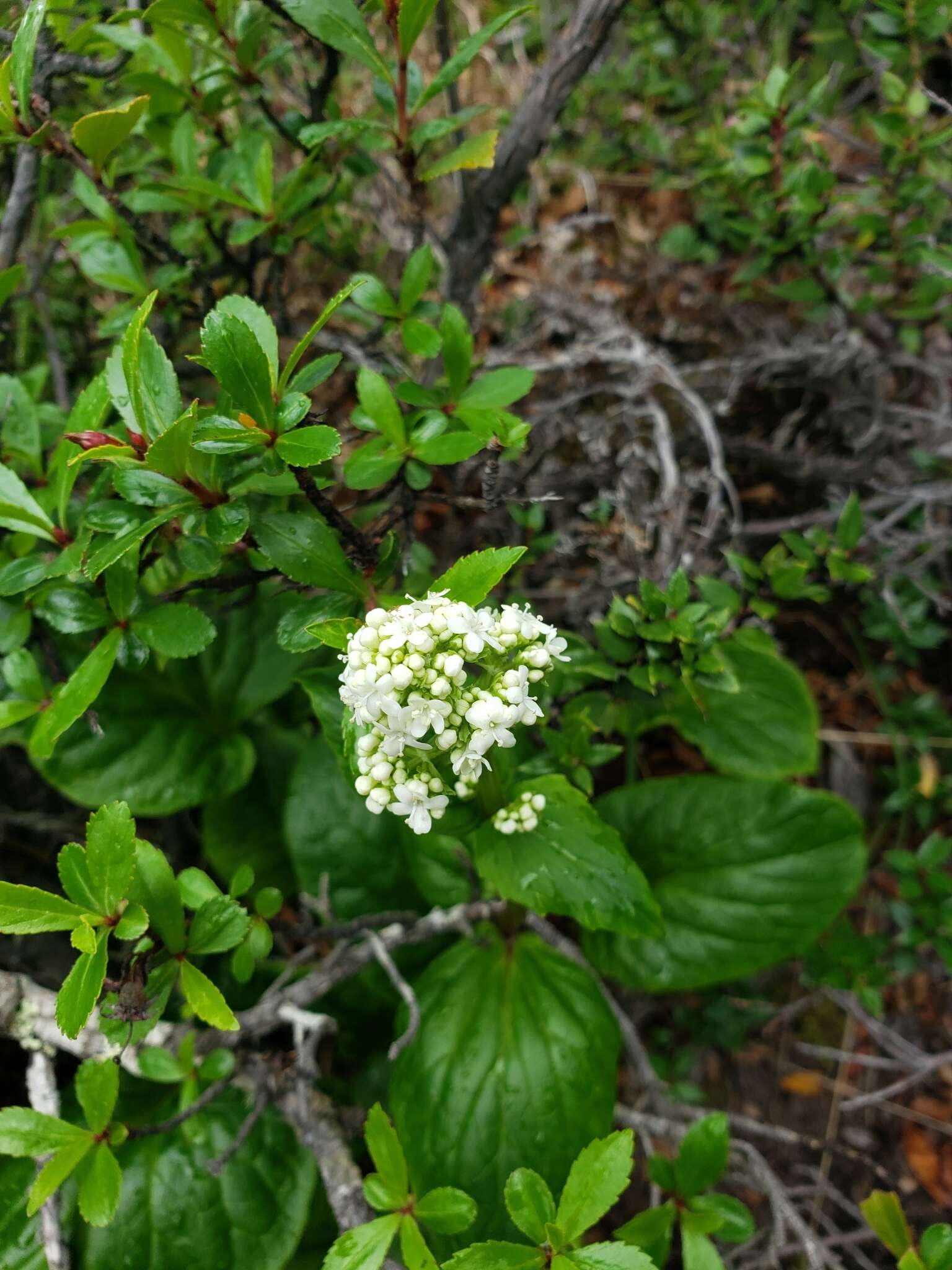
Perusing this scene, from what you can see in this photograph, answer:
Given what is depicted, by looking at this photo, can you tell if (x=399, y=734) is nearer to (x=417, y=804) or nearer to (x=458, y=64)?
(x=417, y=804)

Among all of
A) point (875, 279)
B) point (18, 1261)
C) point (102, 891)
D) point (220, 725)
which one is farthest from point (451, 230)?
point (18, 1261)

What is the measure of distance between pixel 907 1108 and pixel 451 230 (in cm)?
255

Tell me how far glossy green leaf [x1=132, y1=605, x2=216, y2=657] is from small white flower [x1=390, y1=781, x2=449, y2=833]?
40cm

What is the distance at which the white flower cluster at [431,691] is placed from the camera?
983 millimetres

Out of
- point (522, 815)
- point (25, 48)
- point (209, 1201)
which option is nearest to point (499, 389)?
point (522, 815)

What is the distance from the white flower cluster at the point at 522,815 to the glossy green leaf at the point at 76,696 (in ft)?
2.08

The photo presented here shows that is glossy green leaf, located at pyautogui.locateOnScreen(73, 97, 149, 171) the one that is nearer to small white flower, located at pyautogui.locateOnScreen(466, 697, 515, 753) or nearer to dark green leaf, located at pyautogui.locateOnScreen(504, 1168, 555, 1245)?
small white flower, located at pyautogui.locateOnScreen(466, 697, 515, 753)

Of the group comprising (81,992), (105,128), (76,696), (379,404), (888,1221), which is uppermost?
(105,128)

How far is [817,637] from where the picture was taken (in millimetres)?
2604

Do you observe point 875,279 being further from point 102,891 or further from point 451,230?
point 102,891

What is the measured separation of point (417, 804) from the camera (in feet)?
3.62

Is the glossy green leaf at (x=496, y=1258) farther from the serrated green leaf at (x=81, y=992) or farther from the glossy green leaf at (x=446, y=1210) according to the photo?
the serrated green leaf at (x=81, y=992)

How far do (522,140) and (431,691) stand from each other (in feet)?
4.41

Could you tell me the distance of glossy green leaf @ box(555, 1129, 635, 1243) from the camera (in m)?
1.19
